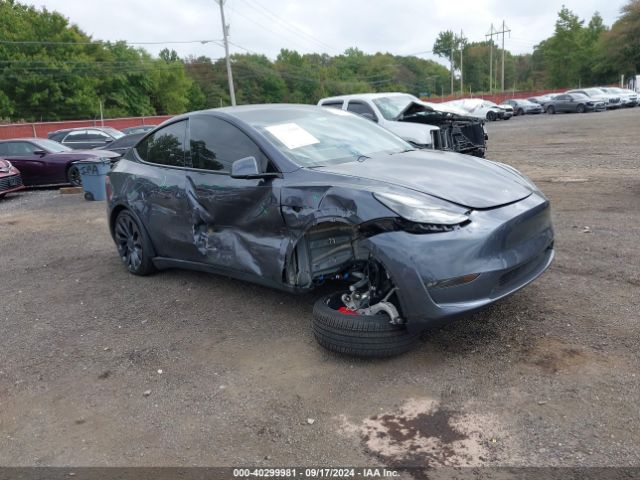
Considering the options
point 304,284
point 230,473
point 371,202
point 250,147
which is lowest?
point 230,473

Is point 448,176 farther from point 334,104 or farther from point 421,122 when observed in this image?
point 334,104

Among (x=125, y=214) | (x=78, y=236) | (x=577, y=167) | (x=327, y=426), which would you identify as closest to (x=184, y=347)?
(x=327, y=426)

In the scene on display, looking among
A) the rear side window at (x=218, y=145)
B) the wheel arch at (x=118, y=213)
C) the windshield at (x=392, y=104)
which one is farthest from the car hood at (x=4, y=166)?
the rear side window at (x=218, y=145)

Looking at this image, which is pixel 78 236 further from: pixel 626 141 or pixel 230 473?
pixel 626 141

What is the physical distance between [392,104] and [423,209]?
9.85m

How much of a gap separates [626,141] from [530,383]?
1538 cm

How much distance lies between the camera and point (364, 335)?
3.42m

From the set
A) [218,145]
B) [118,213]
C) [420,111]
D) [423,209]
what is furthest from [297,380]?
[420,111]

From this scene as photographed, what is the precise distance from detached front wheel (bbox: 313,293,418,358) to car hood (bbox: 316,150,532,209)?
87 centimetres

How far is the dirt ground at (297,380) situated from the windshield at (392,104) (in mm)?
7190

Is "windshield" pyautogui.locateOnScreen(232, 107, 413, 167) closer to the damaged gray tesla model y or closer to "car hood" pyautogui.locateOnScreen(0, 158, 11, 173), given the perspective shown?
the damaged gray tesla model y

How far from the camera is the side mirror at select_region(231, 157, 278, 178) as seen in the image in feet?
12.8

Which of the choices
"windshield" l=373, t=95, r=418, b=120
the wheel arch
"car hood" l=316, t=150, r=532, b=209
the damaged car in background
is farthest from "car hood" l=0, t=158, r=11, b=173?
"car hood" l=316, t=150, r=532, b=209

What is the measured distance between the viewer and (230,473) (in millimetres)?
2613
